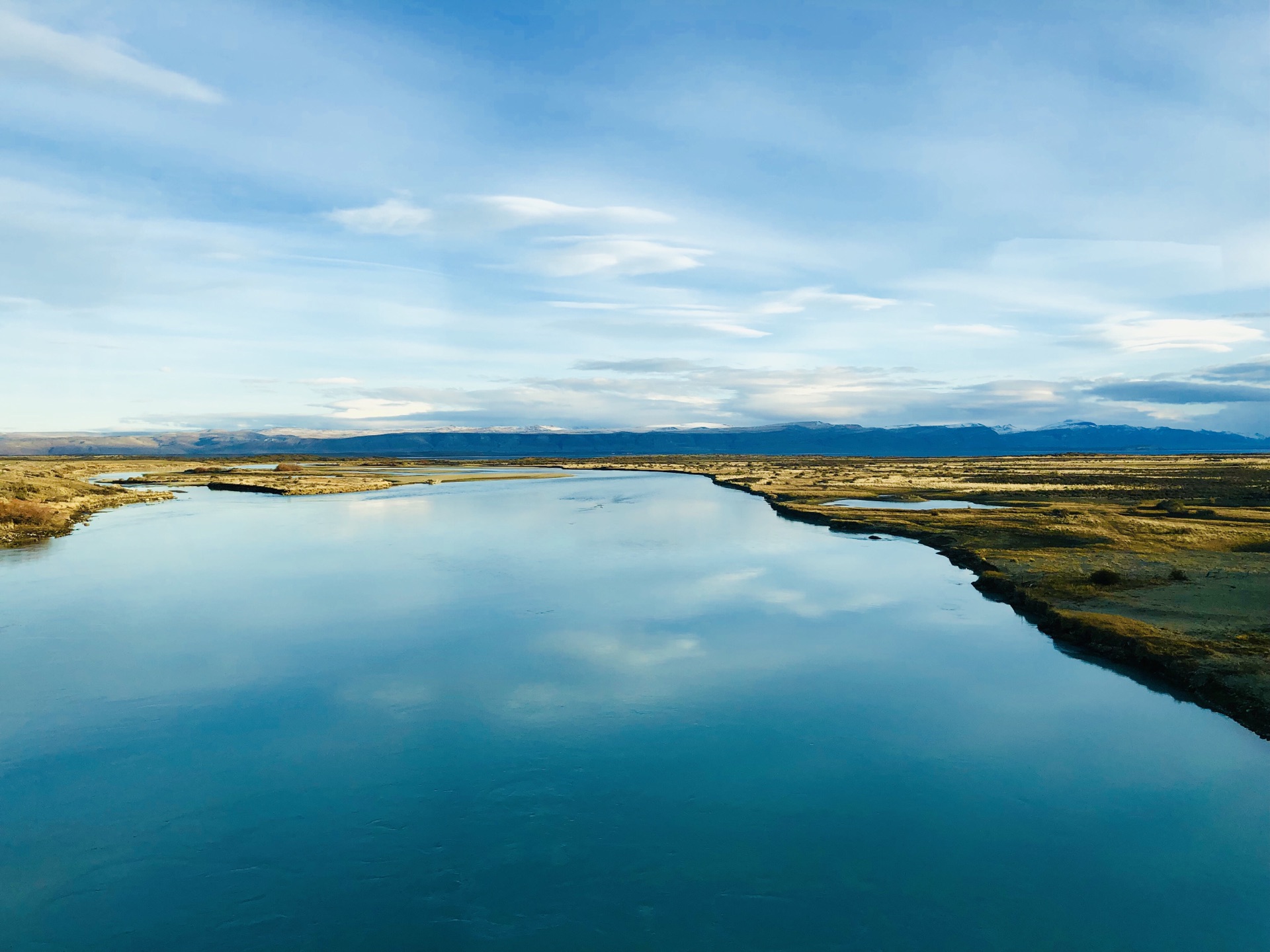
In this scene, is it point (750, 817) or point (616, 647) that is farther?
point (616, 647)

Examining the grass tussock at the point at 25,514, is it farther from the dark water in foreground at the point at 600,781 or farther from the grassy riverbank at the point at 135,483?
the dark water in foreground at the point at 600,781

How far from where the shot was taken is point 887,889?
11703 millimetres

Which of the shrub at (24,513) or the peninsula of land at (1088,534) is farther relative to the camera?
the shrub at (24,513)

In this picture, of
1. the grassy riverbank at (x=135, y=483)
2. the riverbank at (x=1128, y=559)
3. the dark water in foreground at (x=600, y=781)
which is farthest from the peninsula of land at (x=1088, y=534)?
the dark water in foreground at (x=600, y=781)

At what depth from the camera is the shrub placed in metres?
43.8

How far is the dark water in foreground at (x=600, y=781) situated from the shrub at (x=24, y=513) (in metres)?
18.5

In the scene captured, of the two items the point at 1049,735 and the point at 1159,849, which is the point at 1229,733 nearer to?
the point at 1049,735

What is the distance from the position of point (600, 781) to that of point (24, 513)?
47307mm

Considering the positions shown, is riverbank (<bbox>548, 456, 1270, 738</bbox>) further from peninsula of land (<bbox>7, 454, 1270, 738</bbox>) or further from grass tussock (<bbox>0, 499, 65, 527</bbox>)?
grass tussock (<bbox>0, 499, 65, 527</bbox>)

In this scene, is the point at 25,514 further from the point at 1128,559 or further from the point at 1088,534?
the point at 1088,534

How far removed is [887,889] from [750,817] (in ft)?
8.99

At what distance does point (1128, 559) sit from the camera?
1312 inches

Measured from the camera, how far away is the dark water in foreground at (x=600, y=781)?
36.1 feet

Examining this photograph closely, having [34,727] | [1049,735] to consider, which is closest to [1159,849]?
[1049,735]
